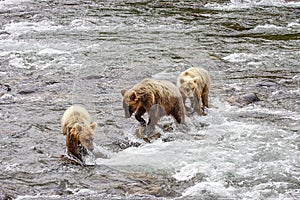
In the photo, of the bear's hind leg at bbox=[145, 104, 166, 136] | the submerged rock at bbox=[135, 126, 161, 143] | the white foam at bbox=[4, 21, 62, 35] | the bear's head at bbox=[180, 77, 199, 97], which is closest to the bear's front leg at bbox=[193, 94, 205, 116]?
the bear's head at bbox=[180, 77, 199, 97]

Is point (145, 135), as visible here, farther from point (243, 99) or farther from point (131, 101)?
point (243, 99)

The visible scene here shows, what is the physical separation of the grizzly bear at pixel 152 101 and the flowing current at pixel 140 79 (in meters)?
0.36

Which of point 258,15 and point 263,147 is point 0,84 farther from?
point 258,15

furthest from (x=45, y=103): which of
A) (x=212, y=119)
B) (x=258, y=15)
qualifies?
(x=258, y=15)

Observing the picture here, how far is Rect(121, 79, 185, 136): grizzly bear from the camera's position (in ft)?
30.8

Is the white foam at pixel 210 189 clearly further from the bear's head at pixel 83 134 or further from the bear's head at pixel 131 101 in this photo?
the bear's head at pixel 131 101

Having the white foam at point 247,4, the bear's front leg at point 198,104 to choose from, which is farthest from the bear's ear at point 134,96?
the white foam at point 247,4

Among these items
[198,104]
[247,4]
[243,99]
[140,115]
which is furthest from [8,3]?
[140,115]

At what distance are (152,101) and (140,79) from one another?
4163 mm

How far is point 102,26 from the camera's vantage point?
20.0 meters

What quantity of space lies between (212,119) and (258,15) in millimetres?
11900

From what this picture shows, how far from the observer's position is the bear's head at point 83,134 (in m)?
8.49

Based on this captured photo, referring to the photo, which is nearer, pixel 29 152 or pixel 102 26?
pixel 29 152

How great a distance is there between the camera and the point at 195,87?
10.7m
